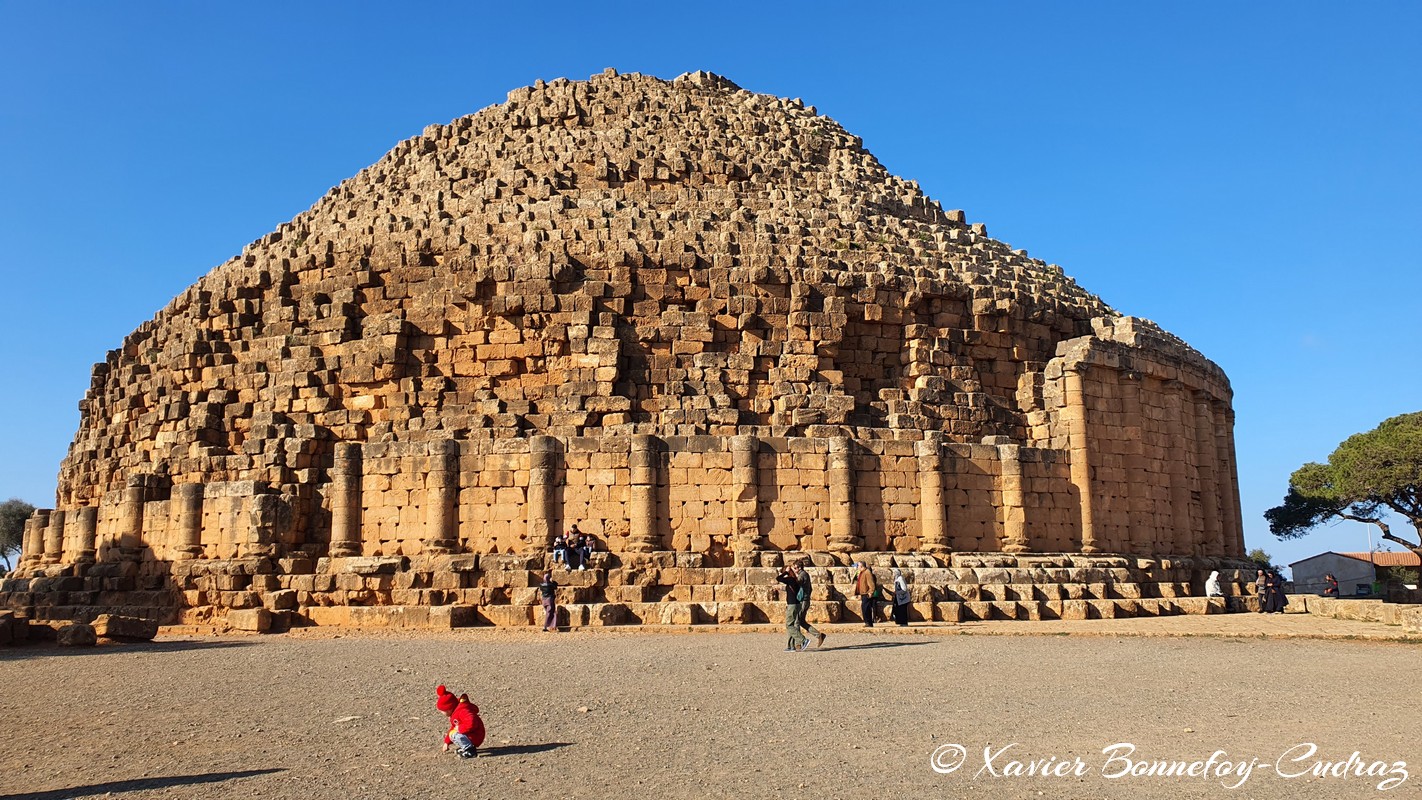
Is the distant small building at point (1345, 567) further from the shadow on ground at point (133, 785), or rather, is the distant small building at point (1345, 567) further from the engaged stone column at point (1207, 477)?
the shadow on ground at point (133, 785)

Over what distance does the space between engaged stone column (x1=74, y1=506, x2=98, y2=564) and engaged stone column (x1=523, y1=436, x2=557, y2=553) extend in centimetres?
1033

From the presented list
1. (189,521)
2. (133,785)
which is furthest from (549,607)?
(133,785)

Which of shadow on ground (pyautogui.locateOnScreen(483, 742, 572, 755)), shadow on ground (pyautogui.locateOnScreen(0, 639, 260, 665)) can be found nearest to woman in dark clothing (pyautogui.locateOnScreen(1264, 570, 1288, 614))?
shadow on ground (pyautogui.locateOnScreen(483, 742, 572, 755))

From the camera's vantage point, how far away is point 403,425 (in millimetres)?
22328

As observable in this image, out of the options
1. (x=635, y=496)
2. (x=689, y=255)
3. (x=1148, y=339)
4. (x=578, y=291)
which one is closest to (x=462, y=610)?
(x=635, y=496)

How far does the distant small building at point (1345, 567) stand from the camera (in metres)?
59.0

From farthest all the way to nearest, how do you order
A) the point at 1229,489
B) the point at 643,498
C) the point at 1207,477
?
the point at 1229,489, the point at 1207,477, the point at 643,498

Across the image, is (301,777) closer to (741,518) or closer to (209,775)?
(209,775)

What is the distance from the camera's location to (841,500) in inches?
824

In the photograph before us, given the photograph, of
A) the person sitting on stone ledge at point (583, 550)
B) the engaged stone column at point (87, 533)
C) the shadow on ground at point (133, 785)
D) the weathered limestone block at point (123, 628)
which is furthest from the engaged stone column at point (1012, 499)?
the engaged stone column at point (87, 533)

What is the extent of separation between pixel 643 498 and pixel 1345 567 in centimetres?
5322

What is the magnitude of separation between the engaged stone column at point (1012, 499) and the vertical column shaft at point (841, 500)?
3103mm

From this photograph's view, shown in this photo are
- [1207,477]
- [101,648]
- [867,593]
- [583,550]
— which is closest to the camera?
[101,648]

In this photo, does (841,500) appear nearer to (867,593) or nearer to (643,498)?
(867,593)
